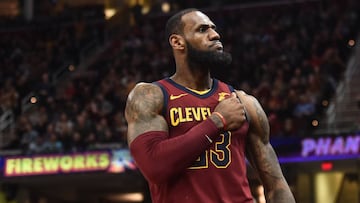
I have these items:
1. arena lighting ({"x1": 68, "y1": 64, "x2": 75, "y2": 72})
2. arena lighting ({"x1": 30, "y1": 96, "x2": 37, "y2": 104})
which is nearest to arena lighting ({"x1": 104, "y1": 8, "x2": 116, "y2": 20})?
arena lighting ({"x1": 68, "y1": 64, "x2": 75, "y2": 72})

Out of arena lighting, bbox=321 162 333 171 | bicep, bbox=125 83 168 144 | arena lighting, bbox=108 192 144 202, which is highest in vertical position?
bicep, bbox=125 83 168 144

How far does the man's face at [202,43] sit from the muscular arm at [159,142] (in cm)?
31

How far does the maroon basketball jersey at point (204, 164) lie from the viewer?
13.2ft

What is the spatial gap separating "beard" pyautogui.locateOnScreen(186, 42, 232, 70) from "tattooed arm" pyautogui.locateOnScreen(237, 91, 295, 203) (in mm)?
334

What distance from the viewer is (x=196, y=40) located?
166 inches

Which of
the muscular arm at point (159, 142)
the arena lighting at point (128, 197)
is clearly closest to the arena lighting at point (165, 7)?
the arena lighting at point (128, 197)

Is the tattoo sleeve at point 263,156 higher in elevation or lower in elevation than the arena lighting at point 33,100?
higher

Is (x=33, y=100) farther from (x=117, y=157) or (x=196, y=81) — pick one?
(x=196, y=81)

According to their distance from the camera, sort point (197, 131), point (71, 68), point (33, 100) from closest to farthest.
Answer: point (197, 131), point (33, 100), point (71, 68)

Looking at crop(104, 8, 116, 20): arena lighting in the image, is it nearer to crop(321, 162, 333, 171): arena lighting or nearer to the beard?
crop(321, 162, 333, 171): arena lighting

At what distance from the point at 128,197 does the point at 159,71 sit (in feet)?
13.6

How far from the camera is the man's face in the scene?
413cm

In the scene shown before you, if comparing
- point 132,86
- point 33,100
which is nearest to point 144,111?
point 132,86

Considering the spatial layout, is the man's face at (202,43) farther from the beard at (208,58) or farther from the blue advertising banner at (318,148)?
the blue advertising banner at (318,148)
